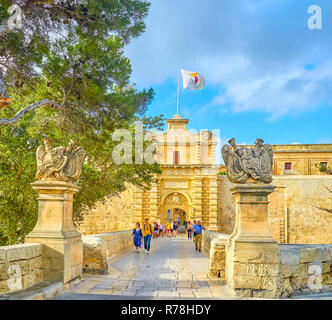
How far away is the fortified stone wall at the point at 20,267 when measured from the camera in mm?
4566

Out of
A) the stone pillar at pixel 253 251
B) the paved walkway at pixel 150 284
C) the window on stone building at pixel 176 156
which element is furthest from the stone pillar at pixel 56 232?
the window on stone building at pixel 176 156

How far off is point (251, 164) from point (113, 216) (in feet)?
72.9

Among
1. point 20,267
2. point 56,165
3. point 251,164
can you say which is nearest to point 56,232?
point 20,267

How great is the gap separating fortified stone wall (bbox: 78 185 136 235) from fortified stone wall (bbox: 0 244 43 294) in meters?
20.9

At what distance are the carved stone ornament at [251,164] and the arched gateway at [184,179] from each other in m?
19.6

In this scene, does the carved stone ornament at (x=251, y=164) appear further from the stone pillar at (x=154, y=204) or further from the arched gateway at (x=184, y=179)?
the stone pillar at (x=154, y=204)

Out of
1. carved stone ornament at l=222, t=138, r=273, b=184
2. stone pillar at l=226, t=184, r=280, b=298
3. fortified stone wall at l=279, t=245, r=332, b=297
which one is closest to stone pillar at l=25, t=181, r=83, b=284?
stone pillar at l=226, t=184, r=280, b=298

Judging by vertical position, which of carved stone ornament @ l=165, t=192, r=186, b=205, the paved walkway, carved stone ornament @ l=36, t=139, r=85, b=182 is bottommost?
the paved walkway

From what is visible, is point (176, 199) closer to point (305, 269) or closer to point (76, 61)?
point (76, 61)

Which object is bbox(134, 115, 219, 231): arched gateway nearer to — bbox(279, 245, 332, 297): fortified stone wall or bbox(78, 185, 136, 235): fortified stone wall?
bbox(78, 185, 136, 235): fortified stone wall

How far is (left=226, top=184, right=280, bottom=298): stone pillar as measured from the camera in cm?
569

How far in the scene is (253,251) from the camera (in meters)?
5.77

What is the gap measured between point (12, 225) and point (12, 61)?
657 cm

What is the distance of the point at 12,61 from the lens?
7336mm
